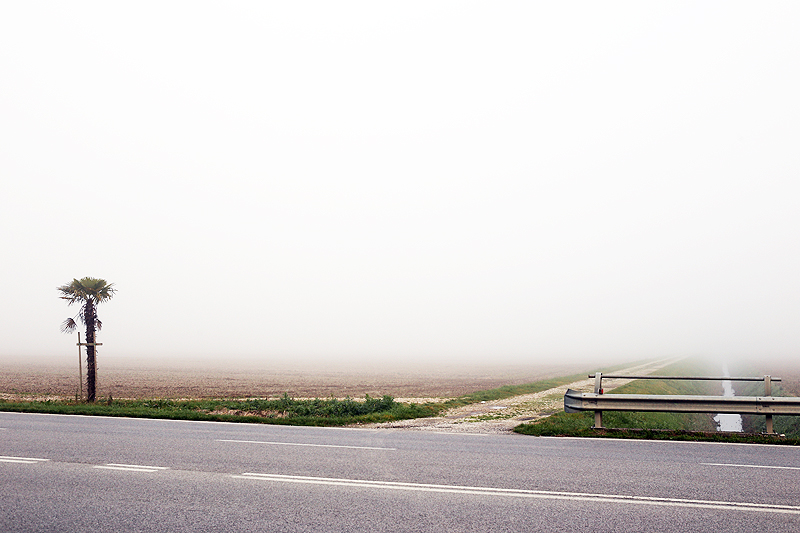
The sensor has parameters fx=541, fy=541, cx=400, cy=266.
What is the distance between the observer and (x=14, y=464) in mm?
8906

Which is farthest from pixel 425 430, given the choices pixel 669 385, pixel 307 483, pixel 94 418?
pixel 669 385

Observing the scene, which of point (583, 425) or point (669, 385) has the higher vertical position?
point (583, 425)

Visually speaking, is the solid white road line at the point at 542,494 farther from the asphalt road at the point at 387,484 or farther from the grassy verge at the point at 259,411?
the grassy verge at the point at 259,411

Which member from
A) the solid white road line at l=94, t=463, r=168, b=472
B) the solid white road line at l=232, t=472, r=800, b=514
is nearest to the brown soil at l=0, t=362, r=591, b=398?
the solid white road line at l=94, t=463, r=168, b=472

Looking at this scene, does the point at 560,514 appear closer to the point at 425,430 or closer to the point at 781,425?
the point at 425,430

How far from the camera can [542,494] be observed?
23.2ft

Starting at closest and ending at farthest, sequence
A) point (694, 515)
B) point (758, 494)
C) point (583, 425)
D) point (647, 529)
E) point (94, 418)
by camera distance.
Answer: point (647, 529), point (694, 515), point (758, 494), point (583, 425), point (94, 418)

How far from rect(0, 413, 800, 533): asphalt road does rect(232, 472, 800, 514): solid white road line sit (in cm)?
3

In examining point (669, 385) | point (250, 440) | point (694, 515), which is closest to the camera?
point (694, 515)

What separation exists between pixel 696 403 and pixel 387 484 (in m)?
8.57

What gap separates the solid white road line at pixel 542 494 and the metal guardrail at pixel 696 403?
571 cm

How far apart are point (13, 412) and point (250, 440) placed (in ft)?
36.3

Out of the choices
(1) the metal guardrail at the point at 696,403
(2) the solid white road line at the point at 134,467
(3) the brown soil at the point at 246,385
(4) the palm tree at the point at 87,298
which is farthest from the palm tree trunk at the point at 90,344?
(1) the metal guardrail at the point at 696,403

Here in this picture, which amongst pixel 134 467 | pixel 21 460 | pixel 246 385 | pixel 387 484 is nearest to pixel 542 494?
pixel 387 484
